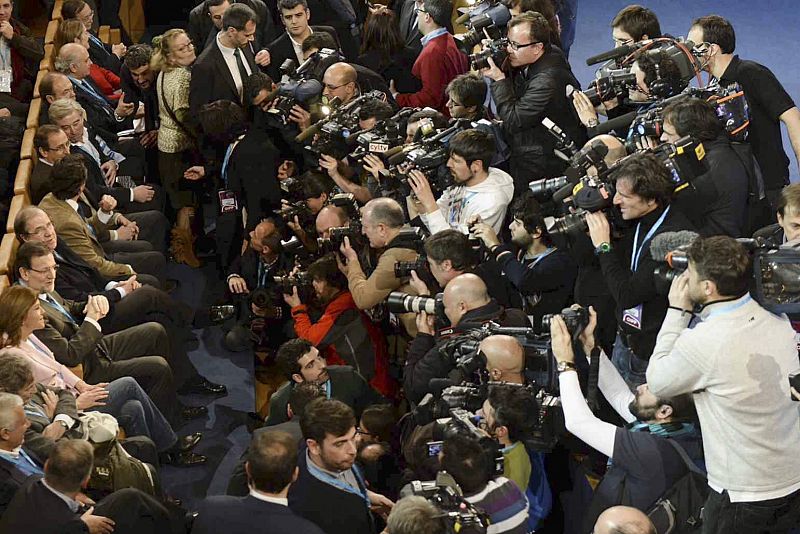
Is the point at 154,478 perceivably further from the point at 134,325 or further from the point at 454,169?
the point at 454,169

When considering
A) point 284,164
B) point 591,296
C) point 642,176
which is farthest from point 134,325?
point 642,176

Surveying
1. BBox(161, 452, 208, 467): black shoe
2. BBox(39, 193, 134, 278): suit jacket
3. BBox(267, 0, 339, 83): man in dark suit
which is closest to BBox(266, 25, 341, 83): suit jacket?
BBox(267, 0, 339, 83): man in dark suit

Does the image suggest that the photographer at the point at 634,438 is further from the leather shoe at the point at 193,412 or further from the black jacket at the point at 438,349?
the leather shoe at the point at 193,412

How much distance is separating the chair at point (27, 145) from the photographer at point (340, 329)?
69.5 inches

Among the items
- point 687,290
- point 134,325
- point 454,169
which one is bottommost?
point 134,325

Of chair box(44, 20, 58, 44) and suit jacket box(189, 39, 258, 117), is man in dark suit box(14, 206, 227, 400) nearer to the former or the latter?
suit jacket box(189, 39, 258, 117)

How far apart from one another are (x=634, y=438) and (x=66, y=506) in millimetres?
1868

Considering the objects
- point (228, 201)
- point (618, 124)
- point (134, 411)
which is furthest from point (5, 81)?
point (618, 124)

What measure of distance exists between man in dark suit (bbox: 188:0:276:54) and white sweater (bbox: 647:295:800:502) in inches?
178

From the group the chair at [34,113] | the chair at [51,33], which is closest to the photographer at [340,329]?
the chair at [34,113]

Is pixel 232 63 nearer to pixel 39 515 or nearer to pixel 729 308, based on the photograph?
pixel 39 515

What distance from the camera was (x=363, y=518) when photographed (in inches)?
161

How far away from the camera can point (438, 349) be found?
4762 mm

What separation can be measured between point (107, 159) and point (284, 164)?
50.1 inches
